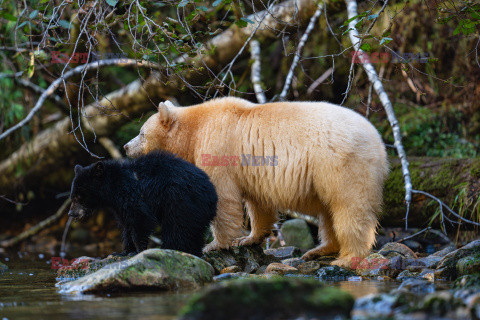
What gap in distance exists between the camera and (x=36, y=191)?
10.8 metres

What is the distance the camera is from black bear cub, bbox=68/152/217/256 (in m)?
5.09

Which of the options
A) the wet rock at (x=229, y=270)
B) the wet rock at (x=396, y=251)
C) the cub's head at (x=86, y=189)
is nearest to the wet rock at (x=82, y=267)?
the cub's head at (x=86, y=189)

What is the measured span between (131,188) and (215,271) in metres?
1.20

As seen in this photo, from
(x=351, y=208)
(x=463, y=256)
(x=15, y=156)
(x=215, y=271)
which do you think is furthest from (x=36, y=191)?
(x=463, y=256)

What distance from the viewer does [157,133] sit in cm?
634

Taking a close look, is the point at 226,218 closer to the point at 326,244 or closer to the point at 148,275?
the point at 326,244

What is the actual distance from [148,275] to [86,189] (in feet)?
5.15

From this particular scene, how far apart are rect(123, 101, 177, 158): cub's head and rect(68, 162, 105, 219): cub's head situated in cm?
106

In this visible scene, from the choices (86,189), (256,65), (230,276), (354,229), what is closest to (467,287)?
(354,229)

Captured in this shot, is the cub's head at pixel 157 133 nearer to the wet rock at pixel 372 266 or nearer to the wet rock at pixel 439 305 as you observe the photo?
the wet rock at pixel 372 266

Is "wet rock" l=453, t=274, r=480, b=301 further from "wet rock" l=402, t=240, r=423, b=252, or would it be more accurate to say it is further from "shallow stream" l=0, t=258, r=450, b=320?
"wet rock" l=402, t=240, r=423, b=252

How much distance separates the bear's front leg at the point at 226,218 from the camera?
568 cm

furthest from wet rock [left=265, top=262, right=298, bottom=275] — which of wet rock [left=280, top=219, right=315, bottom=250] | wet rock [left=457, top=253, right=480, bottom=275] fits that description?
wet rock [left=280, top=219, right=315, bottom=250]

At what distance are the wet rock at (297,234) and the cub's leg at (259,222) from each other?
1551 millimetres
